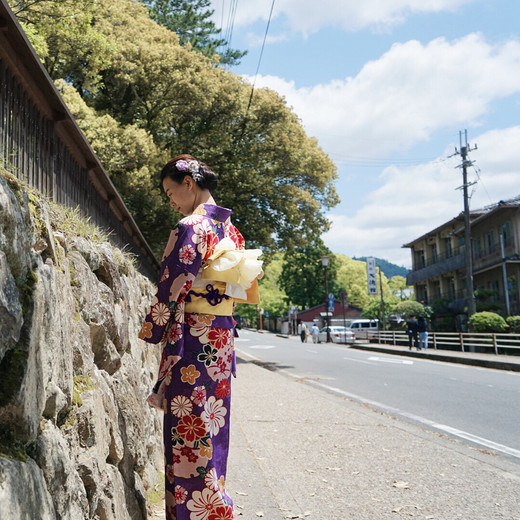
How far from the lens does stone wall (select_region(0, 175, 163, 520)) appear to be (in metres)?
1.72

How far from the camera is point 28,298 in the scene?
1904mm

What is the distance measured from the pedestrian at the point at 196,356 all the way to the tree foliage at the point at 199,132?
12.8 metres

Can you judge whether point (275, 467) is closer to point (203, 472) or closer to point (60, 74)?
point (203, 472)

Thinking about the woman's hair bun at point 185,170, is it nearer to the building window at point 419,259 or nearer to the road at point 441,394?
the road at point 441,394

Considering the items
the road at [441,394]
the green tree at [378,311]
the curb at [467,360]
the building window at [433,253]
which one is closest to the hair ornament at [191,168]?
the road at [441,394]

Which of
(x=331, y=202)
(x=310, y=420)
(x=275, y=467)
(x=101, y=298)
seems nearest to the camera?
(x=101, y=298)

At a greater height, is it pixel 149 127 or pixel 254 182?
pixel 149 127

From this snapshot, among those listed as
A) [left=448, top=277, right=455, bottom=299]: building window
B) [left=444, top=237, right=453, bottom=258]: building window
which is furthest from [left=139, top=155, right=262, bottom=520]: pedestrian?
[left=444, top=237, right=453, bottom=258]: building window

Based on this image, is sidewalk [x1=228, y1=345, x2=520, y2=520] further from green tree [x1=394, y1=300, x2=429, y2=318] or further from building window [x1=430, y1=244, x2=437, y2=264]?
building window [x1=430, y1=244, x2=437, y2=264]

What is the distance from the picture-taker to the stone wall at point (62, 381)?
172 cm

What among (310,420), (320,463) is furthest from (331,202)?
(320,463)

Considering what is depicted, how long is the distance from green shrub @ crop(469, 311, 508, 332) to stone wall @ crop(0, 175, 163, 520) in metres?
24.2

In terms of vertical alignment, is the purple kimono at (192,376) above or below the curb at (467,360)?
above

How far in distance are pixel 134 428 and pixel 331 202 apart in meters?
19.2
